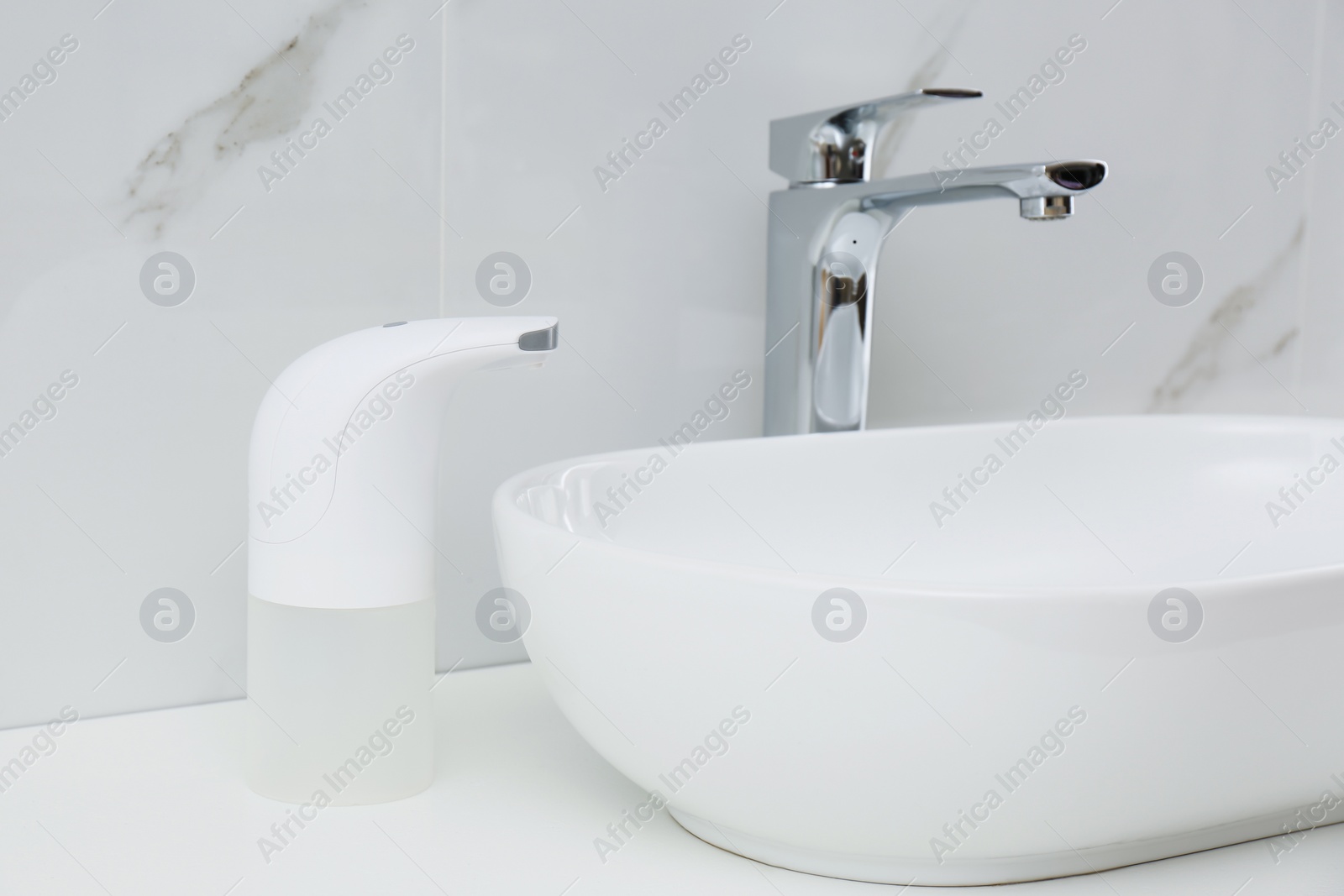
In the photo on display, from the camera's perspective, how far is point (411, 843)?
0.42 metres

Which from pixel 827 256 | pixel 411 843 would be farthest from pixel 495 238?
pixel 411 843

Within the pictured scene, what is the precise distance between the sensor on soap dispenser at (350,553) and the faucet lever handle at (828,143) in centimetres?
26

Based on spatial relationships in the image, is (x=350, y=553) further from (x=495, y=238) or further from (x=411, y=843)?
(x=495, y=238)

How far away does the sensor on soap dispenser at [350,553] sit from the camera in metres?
0.44

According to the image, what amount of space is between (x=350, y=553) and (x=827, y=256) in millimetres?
347

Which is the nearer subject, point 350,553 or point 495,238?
point 350,553

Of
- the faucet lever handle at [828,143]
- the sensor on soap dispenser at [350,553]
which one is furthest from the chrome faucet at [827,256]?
the sensor on soap dispenser at [350,553]

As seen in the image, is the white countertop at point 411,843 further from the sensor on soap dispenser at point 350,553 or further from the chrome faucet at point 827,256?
the chrome faucet at point 827,256

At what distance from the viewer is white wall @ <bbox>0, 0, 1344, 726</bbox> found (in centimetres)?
53

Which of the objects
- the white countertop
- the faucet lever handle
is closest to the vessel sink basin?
the white countertop

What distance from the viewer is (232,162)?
551 millimetres

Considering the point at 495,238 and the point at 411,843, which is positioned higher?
the point at 495,238

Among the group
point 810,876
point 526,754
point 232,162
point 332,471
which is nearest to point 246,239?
point 232,162

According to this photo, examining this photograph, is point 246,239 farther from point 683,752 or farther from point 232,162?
point 683,752
